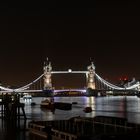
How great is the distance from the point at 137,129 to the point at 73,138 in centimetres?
244

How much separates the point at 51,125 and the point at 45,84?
145m

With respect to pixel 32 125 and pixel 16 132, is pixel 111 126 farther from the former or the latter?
pixel 16 132

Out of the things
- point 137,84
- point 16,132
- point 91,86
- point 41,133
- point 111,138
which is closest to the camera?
point 111,138

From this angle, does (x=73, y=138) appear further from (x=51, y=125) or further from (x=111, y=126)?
(x=51, y=125)

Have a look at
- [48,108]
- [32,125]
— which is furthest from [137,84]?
[32,125]

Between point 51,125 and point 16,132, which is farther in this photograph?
point 16,132

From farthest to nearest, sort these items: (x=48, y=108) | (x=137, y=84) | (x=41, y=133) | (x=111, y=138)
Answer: (x=137, y=84), (x=48, y=108), (x=41, y=133), (x=111, y=138)

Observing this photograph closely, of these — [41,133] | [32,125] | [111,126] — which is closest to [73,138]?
[111,126]

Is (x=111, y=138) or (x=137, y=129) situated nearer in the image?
(x=111, y=138)

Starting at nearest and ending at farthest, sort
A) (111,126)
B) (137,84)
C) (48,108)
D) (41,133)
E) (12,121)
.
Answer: (111,126)
(41,133)
(12,121)
(48,108)
(137,84)

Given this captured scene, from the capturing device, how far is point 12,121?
3831 centimetres

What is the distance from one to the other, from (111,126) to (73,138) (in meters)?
3.32

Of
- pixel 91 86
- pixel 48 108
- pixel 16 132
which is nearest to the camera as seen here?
pixel 16 132

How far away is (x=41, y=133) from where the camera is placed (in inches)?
846
